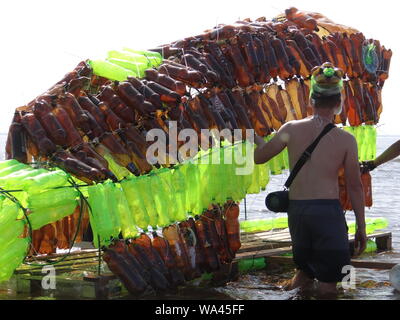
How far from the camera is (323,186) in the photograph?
22.9 feet

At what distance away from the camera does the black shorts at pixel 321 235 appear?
22.8ft

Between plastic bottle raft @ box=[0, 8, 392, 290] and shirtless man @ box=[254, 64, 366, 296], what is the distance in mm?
1688

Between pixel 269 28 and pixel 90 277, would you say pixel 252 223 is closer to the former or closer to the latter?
pixel 269 28

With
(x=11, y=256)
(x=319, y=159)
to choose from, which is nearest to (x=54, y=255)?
(x=11, y=256)

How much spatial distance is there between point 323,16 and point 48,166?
219 inches

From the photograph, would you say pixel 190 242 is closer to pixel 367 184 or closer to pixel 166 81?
pixel 166 81

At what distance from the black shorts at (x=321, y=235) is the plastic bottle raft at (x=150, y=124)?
1783 millimetres

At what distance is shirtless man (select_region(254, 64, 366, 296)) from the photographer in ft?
22.9

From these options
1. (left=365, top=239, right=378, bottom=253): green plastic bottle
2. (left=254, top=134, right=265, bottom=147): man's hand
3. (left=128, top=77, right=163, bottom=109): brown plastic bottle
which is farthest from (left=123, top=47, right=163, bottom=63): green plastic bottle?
(left=365, top=239, right=378, bottom=253): green plastic bottle

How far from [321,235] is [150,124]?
8.10ft

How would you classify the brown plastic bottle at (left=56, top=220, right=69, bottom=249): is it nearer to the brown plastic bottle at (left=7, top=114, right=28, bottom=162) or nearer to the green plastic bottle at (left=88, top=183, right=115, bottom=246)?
the brown plastic bottle at (left=7, top=114, right=28, bottom=162)

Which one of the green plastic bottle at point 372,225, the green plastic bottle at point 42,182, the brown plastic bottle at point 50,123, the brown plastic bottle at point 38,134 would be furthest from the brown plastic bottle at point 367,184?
the green plastic bottle at point 42,182

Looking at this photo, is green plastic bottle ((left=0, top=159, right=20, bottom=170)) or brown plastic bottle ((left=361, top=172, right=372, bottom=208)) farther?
brown plastic bottle ((left=361, top=172, right=372, bottom=208))
